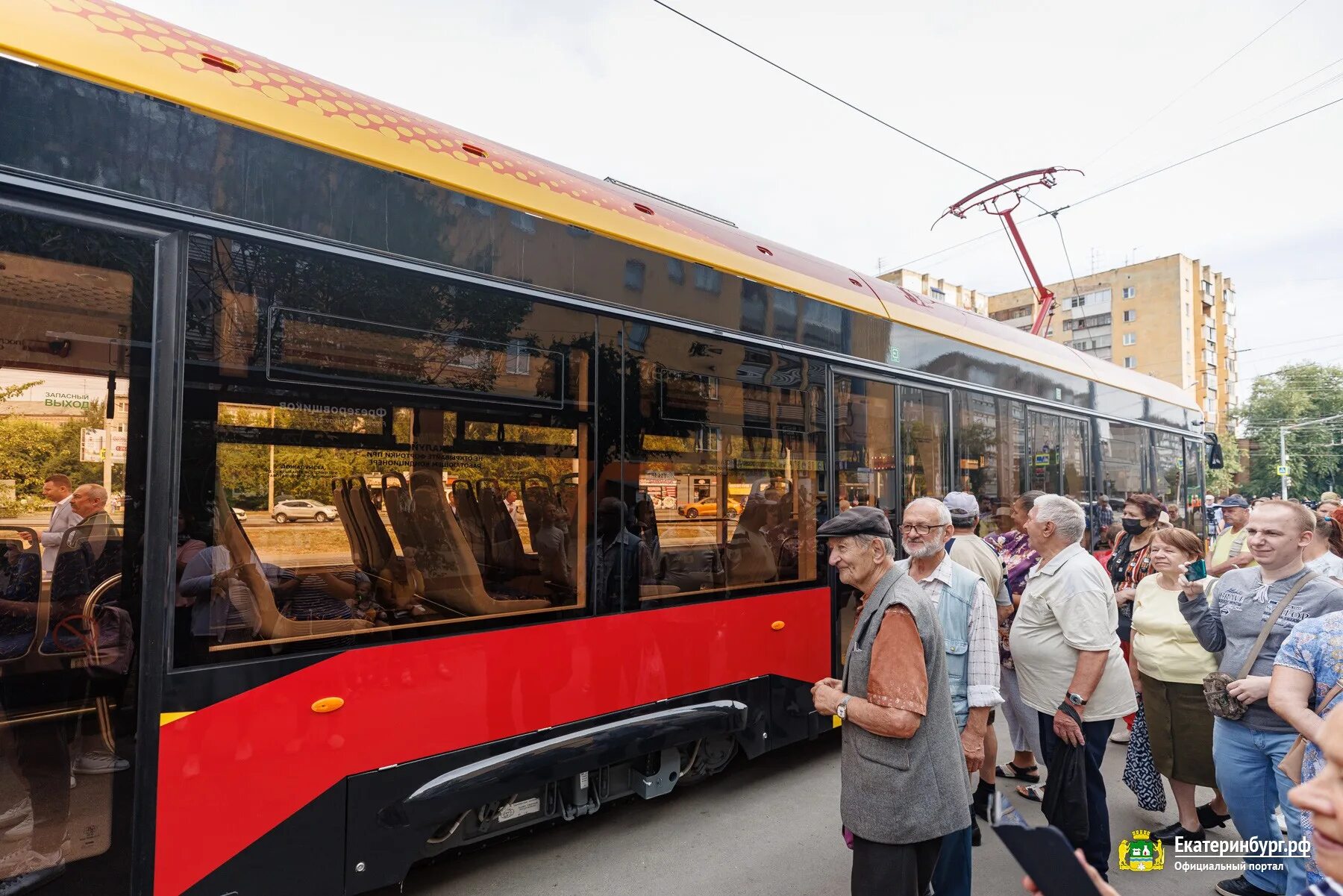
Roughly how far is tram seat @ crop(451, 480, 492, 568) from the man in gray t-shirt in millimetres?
3152

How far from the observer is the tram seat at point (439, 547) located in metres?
2.99

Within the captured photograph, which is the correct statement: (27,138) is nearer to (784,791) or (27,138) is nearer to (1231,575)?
(784,791)

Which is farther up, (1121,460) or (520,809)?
(1121,460)

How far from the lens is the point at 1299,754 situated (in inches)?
100

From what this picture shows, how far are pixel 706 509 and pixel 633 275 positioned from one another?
50.7 inches

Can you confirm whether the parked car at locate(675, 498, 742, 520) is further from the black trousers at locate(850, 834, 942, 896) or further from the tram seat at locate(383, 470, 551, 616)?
the black trousers at locate(850, 834, 942, 896)

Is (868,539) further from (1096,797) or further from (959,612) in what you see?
(1096,797)

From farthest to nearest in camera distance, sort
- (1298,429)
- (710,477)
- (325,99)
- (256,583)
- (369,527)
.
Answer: (1298,429)
(710,477)
(369,527)
(325,99)
(256,583)

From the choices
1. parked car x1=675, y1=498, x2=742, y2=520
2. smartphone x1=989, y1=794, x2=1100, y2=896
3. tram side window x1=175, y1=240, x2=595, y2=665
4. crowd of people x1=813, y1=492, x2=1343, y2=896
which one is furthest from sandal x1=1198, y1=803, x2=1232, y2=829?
smartphone x1=989, y1=794, x2=1100, y2=896

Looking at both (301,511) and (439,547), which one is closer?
(301,511)

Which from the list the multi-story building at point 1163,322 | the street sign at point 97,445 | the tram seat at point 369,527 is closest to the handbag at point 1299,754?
the tram seat at point 369,527

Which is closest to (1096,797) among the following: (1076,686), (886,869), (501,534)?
(1076,686)

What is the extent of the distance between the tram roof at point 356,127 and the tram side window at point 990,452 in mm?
1580

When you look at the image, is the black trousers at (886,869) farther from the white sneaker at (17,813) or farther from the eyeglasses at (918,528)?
the white sneaker at (17,813)
